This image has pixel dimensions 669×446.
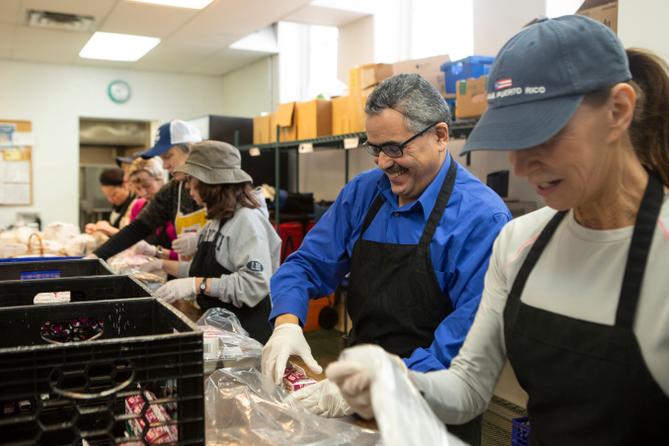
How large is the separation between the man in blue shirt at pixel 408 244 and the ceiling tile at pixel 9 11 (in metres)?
4.69

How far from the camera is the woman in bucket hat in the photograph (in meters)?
0.94

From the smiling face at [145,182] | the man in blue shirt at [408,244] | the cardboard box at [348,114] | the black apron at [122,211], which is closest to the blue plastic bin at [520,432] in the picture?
the man in blue shirt at [408,244]

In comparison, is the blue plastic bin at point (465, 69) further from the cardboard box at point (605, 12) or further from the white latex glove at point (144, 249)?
the white latex glove at point (144, 249)

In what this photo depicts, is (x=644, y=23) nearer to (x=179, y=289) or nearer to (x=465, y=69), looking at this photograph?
(x=465, y=69)

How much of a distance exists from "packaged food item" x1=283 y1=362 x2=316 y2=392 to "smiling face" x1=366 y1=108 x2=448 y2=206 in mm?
580

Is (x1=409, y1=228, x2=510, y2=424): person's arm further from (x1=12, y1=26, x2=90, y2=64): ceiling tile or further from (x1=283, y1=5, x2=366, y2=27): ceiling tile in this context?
(x1=12, y1=26, x2=90, y2=64): ceiling tile

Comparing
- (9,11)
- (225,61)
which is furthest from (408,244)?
(225,61)

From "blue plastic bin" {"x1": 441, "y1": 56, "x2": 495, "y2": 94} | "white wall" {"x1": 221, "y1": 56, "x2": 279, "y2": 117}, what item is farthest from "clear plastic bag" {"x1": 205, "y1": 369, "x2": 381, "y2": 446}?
"white wall" {"x1": 221, "y1": 56, "x2": 279, "y2": 117}

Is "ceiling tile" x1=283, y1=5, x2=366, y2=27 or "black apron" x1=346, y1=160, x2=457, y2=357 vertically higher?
"ceiling tile" x1=283, y1=5, x2=366, y2=27

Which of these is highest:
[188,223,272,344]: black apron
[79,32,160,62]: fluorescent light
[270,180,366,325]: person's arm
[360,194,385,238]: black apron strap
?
[79,32,160,62]: fluorescent light

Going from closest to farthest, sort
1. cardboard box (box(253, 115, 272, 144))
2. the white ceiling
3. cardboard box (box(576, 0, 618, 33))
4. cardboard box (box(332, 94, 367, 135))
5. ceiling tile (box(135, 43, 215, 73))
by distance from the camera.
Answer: cardboard box (box(576, 0, 618, 33)) → cardboard box (box(332, 94, 367, 135)) → the white ceiling → cardboard box (box(253, 115, 272, 144)) → ceiling tile (box(135, 43, 215, 73))

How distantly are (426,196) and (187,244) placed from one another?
1795 mm

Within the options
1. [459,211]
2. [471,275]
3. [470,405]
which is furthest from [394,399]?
[459,211]

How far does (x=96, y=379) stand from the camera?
36.5 inches
